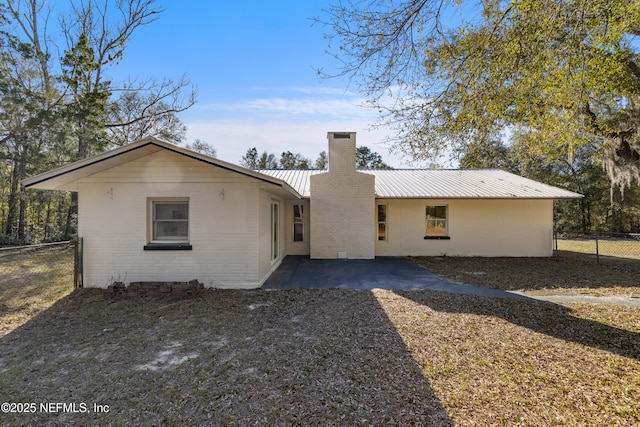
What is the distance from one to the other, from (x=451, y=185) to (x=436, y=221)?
6.52 ft

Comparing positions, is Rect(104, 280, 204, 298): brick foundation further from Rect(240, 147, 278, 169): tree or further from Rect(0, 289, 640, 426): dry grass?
Rect(240, 147, 278, 169): tree

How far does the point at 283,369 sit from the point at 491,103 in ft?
16.3

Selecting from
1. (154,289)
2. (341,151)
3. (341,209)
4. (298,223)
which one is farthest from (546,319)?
(298,223)

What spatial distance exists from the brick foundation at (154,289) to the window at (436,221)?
9520 millimetres

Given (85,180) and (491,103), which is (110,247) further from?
(491,103)

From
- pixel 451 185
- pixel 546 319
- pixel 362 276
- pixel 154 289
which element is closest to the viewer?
pixel 546 319

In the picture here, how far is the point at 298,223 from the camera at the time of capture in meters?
13.1

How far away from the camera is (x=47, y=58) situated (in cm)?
1585

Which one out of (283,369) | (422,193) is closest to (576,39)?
(283,369)

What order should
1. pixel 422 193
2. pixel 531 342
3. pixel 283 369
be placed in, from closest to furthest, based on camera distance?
pixel 283 369, pixel 531 342, pixel 422 193

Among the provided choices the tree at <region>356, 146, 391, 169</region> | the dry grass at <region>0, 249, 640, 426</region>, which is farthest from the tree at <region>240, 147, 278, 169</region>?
the dry grass at <region>0, 249, 640, 426</region>

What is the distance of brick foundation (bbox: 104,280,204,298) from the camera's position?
6.83 meters

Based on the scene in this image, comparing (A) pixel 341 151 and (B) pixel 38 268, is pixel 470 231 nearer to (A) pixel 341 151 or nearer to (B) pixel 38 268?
(A) pixel 341 151

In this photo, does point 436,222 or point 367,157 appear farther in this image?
point 367,157
